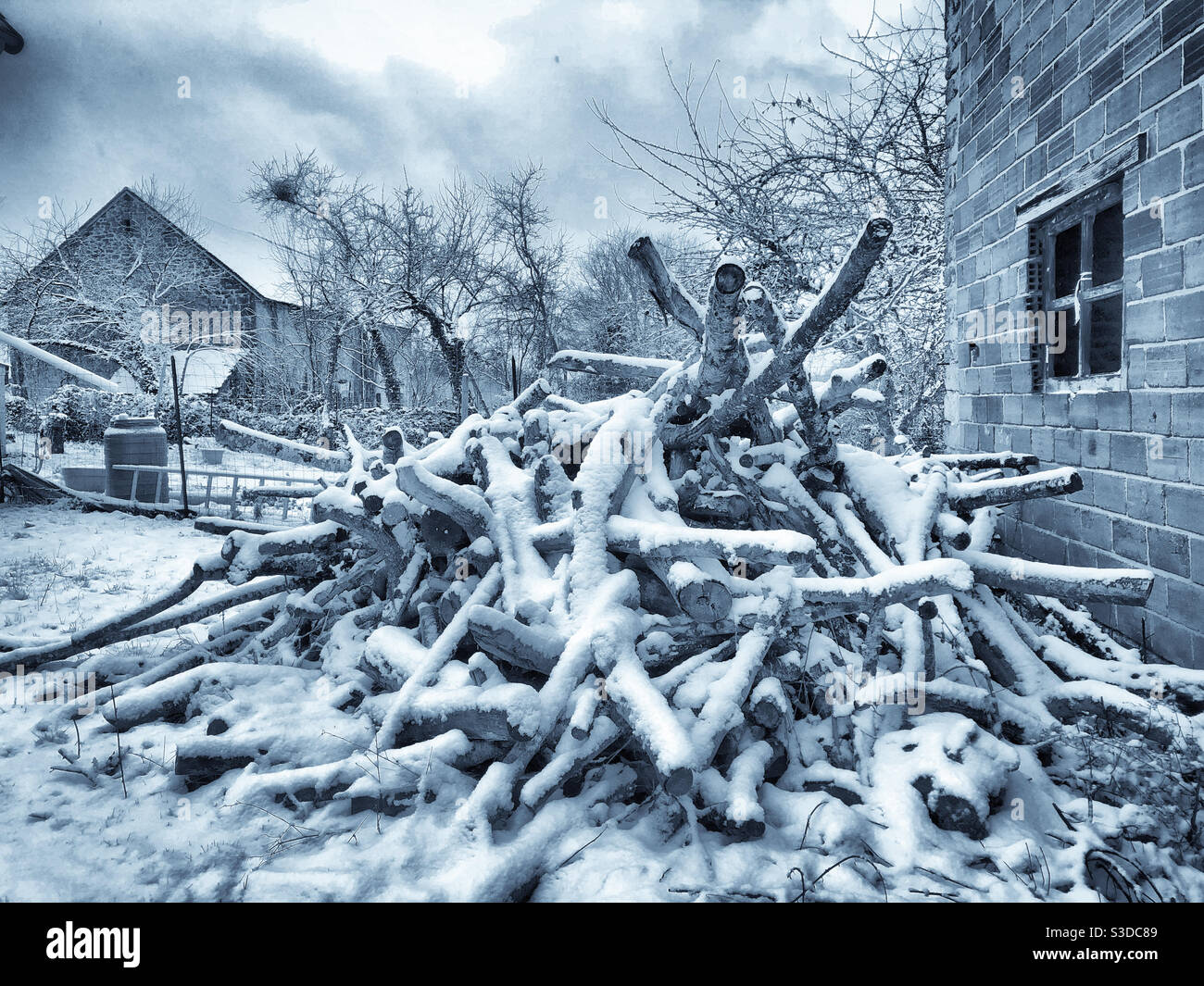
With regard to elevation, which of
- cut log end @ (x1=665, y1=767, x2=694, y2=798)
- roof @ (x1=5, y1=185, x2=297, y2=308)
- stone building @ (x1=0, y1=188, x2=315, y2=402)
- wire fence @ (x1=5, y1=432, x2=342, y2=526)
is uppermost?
roof @ (x1=5, y1=185, x2=297, y2=308)

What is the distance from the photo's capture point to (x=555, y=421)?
3805 millimetres

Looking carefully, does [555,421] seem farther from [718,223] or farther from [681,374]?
[718,223]

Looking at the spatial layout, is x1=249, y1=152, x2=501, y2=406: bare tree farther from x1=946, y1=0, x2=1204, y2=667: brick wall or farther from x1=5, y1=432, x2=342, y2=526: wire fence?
x1=946, y1=0, x2=1204, y2=667: brick wall

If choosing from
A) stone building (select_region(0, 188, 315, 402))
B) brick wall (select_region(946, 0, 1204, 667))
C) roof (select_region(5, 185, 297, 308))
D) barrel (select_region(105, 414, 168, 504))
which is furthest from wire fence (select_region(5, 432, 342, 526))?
roof (select_region(5, 185, 297, 308))

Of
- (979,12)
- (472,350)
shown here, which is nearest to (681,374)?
(979,12)

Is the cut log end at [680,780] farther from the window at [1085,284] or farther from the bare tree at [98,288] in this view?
the bare tree at [98,288]

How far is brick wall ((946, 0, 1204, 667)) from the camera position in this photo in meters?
3.20

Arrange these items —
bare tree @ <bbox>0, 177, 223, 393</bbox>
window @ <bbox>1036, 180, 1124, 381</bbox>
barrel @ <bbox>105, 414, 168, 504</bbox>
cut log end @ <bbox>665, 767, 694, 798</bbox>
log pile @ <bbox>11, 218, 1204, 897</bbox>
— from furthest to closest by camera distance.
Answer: bare tree @ <bbox>0, 177, 223, 393</bbox>, barrel @ <bbox>105, 414, 168, 504</bbox>, window @ <bbox>1036, 180, 1124, 381</bbox>, log pile @ <bbox>11, 218, 1204, 897</bbox>, cut log end @ <bbox>665, 767, 694, 798</bbox>

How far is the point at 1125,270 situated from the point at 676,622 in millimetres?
3235

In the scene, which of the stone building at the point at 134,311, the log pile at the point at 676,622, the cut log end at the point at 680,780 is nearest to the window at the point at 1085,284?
the log pile at the point at 676,622

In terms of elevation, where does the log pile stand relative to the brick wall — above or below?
below

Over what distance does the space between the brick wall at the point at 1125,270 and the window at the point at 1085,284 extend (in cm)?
18

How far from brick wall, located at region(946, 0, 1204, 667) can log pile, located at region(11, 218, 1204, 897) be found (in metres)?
0.58

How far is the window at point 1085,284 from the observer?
3928mm
